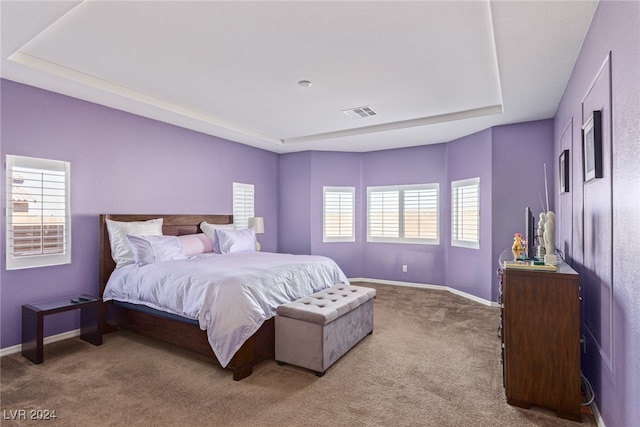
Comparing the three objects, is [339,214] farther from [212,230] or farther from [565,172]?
[565,172]

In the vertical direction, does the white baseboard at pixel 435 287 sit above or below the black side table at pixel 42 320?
below

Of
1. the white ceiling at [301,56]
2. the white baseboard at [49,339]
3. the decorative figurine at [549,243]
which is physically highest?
the white ceiling at [301,56]

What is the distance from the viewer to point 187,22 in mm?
2361

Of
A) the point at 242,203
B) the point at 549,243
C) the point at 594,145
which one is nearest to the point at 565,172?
the point at 549,243

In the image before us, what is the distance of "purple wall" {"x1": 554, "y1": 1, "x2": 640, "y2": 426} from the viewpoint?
1509mm

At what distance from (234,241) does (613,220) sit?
13.2 feet

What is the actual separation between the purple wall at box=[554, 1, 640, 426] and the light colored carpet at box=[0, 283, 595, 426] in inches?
22.0

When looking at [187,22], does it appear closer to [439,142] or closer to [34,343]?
[34,343]

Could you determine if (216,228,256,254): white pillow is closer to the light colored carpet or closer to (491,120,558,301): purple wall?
the light colored carpet

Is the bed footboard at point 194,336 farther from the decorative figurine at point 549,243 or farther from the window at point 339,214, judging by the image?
the window at point 339,214

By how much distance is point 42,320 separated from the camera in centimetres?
298

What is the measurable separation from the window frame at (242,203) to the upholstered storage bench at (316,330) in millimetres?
2947

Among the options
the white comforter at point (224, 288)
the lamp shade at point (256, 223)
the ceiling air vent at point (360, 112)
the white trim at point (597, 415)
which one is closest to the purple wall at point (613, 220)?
the white trim at point (597, 415)

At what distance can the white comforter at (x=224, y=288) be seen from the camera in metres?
2.69
